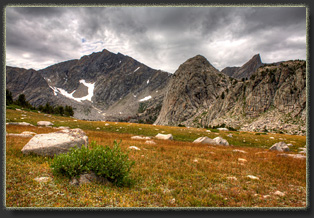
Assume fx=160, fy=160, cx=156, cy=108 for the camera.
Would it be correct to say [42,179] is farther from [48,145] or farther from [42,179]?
[48,145]

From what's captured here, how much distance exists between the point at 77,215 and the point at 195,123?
537 feet

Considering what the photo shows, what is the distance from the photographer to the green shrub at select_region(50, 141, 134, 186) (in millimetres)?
6586

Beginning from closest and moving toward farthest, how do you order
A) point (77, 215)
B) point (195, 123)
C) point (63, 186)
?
point (77, 215) < point (63, 186) < point (195, 123)

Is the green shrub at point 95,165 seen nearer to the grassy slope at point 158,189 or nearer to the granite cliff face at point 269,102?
the grassy slope at point 158,189

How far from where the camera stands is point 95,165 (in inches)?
263

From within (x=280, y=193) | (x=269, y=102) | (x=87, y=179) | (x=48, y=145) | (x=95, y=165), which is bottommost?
(x=280, y=193)

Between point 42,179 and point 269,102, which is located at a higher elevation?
point 269,102

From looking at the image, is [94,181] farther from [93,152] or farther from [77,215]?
[77,215]

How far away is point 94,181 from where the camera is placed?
6.50 meters

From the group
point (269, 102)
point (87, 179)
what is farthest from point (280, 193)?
point (269, 102)

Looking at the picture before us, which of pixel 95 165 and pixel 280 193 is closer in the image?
pixel 95 165

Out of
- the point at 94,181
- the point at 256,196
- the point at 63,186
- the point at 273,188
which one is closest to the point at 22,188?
the point at 63,186

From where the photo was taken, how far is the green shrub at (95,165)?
6.59 m

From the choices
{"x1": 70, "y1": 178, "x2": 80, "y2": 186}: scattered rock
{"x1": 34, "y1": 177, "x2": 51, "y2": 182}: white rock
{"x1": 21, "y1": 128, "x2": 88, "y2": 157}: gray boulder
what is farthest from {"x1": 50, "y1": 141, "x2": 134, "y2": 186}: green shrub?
{"x1": 21, "y1": 128, "x2": 88, "y2": 157}: gray boulder
